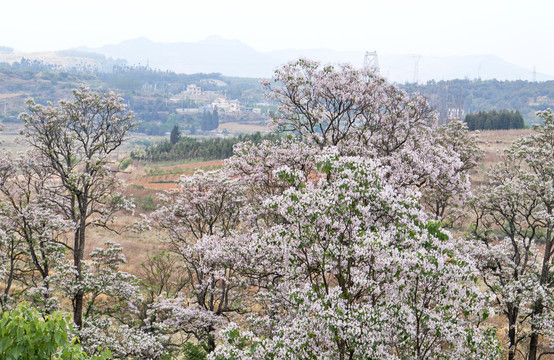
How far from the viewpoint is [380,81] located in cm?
1844

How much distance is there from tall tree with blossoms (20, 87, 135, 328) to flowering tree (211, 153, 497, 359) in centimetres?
1000

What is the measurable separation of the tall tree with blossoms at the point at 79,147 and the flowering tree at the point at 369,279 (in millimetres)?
9998

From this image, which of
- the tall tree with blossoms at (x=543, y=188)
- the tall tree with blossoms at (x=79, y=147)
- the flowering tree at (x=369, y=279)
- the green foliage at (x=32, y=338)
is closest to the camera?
the green foliage at (x=32, y=338)

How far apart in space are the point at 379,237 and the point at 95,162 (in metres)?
12.3

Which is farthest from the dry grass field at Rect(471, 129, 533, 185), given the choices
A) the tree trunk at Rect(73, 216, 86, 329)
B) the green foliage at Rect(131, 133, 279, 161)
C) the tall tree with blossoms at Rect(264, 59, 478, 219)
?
the tree trunk at Rect(73, 216, 86, 329)

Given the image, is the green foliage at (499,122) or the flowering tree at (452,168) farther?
the green foliage at (499,122)

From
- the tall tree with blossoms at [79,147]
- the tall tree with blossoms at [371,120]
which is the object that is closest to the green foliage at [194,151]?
the tall tree with blossoms at [79,147]

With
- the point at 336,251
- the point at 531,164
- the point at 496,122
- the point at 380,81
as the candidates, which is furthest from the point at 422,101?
the point at 496,122

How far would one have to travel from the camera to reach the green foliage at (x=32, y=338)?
6621 millimetres

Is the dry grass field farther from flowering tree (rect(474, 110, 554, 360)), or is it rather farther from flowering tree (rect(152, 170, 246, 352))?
flowering tree (rect(152, 170, 246, 352))

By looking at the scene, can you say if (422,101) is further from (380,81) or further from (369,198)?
(369,198)

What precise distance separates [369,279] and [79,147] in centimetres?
1415

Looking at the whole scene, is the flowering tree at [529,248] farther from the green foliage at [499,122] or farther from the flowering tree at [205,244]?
the green foliage at [499,122]

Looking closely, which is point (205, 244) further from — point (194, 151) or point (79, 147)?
point (194, 151)
